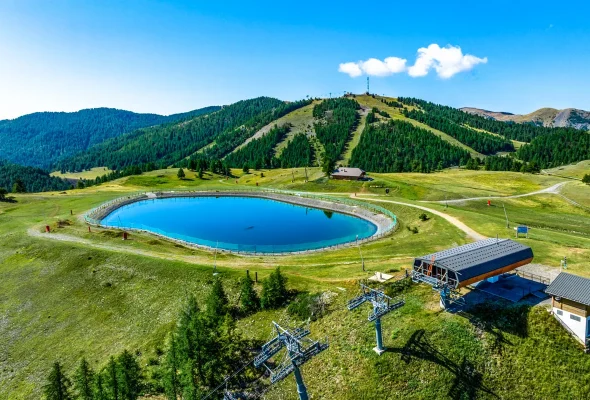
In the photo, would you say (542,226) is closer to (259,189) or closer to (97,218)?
(259,189)

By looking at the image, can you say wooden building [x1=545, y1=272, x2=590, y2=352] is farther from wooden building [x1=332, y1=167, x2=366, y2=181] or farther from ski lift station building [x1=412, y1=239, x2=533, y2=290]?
wooden building [x1=332, y1=167, x2=366, y2=181]

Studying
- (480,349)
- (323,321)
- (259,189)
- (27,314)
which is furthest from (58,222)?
(480,349)

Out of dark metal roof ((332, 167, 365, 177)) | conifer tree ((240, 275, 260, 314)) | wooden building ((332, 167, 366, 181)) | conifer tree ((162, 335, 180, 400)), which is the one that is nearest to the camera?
conifer tree ((162, 335, 180, 400))

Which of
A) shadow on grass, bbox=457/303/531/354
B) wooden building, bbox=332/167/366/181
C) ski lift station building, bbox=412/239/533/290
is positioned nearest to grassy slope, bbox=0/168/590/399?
Answer: shadow on grass, bbox=457/303/531/354

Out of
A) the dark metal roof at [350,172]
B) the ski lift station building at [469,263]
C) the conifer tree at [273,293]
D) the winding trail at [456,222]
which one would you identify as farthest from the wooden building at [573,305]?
the dark metal roof at [350,172]

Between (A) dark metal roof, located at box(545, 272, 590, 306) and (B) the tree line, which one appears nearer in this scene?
(A) dark metal roof, located at box(545, 272, 590, 306)

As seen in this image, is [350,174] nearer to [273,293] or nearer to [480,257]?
[273,293]

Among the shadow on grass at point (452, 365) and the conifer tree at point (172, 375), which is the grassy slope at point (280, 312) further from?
the conifer tree at point (172, 375)
